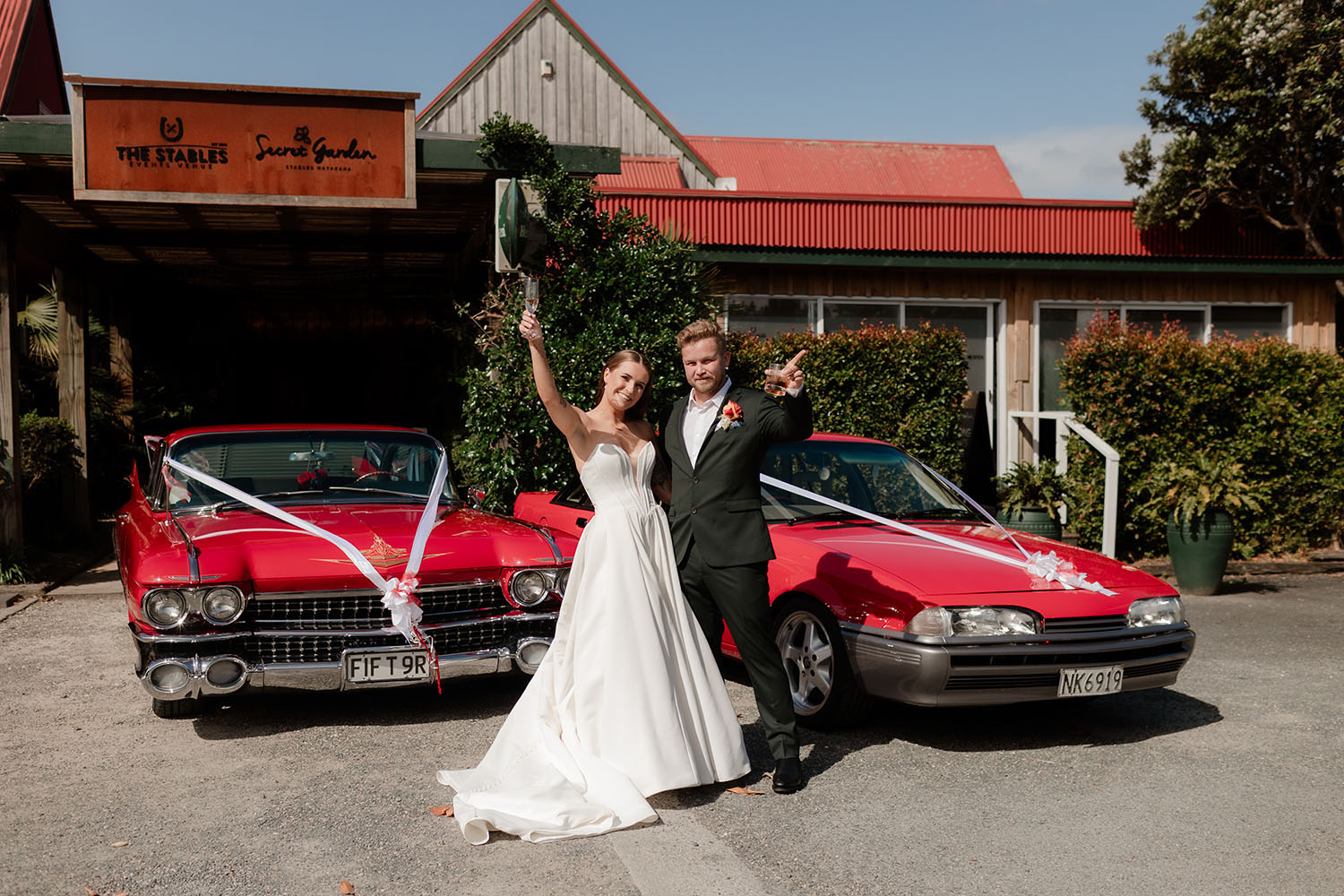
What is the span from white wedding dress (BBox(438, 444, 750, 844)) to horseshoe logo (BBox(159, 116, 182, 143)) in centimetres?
648

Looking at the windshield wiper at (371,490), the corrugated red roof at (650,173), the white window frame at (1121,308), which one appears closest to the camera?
the windshield wiper at (371,490)

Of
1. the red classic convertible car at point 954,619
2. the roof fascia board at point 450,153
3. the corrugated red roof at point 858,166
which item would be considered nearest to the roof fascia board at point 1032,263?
the roof fascia board at point 450,153

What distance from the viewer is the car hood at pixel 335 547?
5215mm

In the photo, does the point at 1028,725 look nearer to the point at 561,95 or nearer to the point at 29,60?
the point at 29,60

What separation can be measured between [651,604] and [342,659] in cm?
173

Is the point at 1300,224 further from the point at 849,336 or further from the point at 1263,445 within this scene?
the point at 849,336

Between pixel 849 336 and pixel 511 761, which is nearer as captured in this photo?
pixel 511 761

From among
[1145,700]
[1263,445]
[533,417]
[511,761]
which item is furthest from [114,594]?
[1263,445]

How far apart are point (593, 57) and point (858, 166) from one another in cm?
890

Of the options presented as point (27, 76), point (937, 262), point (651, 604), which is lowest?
point (651, 604)

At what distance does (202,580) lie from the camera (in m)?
5.07

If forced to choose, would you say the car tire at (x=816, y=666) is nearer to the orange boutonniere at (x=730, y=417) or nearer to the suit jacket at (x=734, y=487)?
the suit jacket at (x=734, y=487)

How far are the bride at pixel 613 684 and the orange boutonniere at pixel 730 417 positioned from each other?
1.22 feet

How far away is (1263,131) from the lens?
15188 mm
